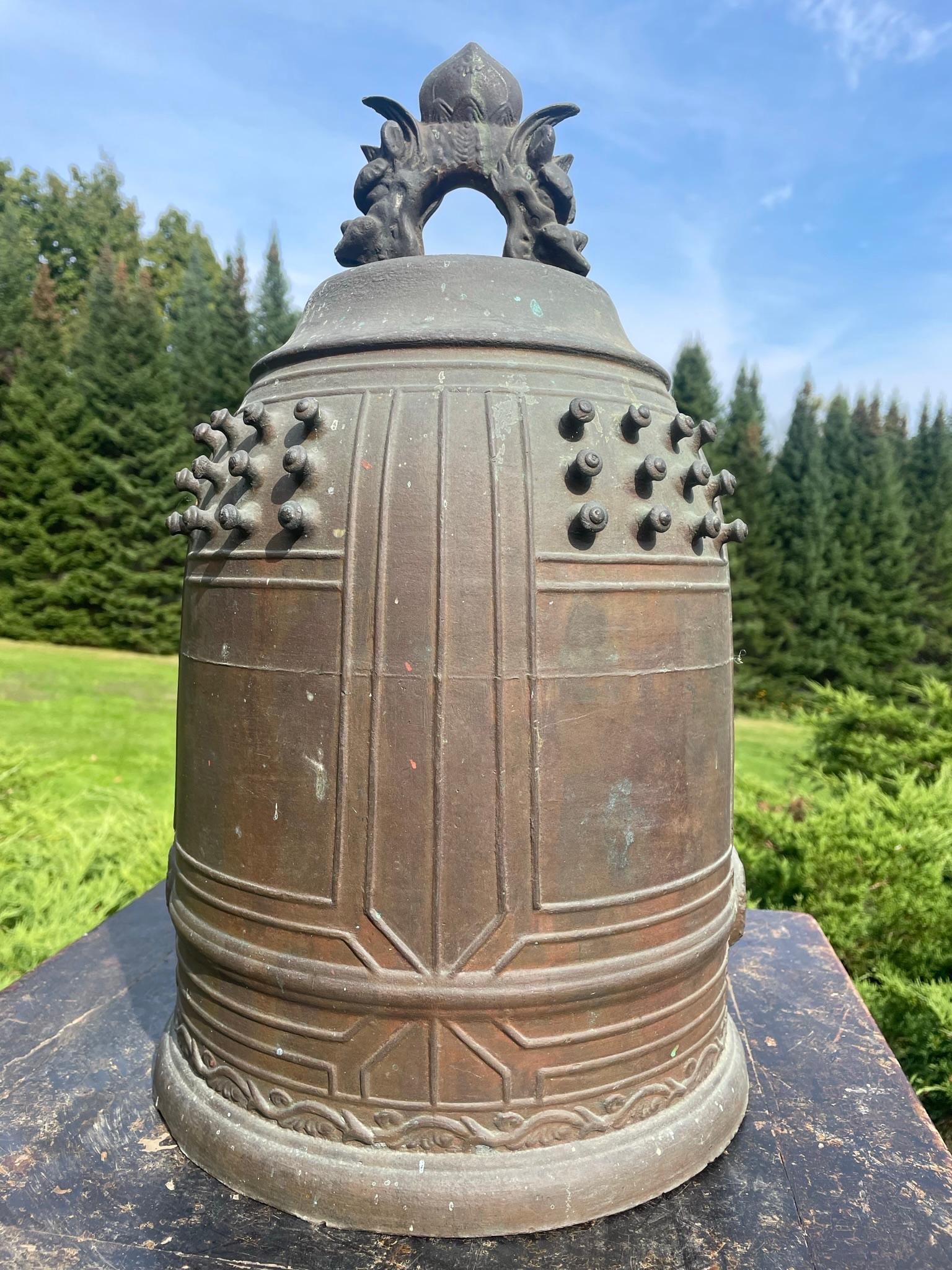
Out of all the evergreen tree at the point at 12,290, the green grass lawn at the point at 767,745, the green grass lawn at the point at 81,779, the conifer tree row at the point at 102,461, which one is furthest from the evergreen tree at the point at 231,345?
the green grass lawn at the point at 767,745

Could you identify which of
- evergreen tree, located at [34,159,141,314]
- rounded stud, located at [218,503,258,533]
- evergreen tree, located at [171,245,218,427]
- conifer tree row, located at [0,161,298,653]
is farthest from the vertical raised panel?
evergreen tree, located at [34,159,141,314]

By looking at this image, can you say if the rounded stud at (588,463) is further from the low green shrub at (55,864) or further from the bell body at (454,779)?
the low green shrub at (55,864)

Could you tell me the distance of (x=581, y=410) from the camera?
88.4 inches

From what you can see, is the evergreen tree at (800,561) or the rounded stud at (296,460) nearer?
the rounded stud at (296,460)

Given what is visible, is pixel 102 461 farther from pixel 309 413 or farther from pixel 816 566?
pixel 309 413

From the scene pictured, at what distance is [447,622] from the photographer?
86.4 inches

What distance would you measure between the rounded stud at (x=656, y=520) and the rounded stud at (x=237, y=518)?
3.55ft

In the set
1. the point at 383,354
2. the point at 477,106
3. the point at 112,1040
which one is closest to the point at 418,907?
the point at 383,354

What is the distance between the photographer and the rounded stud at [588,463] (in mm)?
2205

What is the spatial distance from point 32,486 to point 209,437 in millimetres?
17844

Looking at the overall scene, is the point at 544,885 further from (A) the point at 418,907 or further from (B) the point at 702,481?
(B) the point at 702,481

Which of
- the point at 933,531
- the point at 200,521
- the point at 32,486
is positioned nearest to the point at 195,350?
the point at 32,486

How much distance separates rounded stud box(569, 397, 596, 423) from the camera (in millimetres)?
2246

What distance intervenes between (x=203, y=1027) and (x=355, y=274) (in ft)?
7.83
